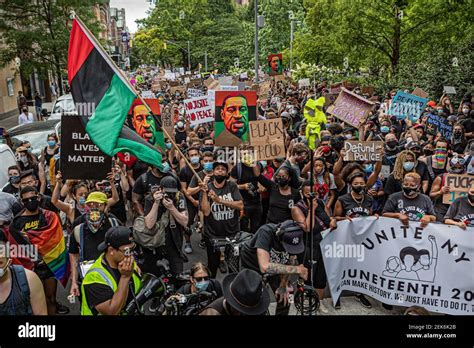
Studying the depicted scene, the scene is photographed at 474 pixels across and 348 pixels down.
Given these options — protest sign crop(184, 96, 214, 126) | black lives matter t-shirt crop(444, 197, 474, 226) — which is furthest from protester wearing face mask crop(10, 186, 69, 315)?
protest sign crop(184, 96, 214, 126)

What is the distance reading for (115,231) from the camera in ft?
12.0

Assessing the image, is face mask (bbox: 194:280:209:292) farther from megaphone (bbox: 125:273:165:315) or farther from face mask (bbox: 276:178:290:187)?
face mask (bbox: 276:178:290:187)

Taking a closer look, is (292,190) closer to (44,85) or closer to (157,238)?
(157,238)

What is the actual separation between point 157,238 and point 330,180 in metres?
2.76

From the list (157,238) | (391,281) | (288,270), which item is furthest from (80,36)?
(391,281)

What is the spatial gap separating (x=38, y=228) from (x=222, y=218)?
211 cm

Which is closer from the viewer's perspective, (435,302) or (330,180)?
(435,302)

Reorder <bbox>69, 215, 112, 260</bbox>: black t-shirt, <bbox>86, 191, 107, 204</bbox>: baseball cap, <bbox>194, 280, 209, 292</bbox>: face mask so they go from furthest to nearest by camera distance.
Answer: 1. <bbox>86, 191, 107, 204</bbox>: baseball cap
2. <bbox>69, 215, 112, 260</bbox>: black t-shirt
3. <bbox>194, 280, 209, 292</bbox>: face mask

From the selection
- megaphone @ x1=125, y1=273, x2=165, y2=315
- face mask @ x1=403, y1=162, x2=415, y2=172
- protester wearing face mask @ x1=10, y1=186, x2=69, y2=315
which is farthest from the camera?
face mask @ x1=403, y1=162, x2=415, y2=172

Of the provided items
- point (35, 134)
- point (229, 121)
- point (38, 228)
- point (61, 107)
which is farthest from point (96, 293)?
point (61, 107)

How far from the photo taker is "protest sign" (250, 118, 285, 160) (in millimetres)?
7691

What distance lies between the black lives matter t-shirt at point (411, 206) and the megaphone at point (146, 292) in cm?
283

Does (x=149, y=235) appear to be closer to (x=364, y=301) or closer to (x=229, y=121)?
(x=364, y=301)

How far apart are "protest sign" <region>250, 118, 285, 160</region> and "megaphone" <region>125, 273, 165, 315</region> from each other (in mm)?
3662
